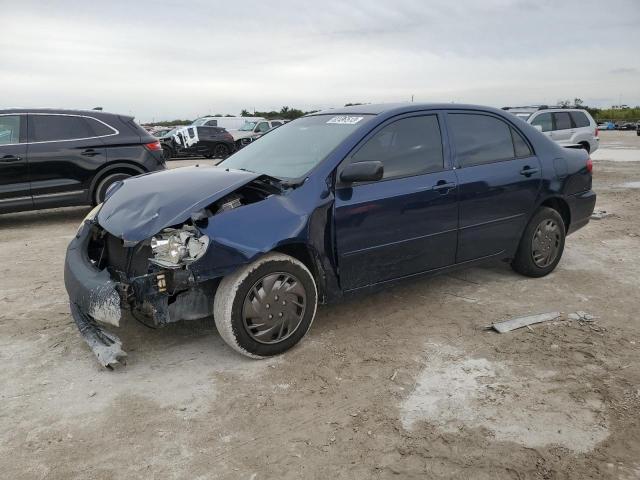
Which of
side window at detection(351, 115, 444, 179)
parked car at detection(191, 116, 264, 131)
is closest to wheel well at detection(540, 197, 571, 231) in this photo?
side window at detection(351, 115, 444, 179)

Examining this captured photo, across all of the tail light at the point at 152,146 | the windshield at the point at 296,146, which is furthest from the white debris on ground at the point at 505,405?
the tail light at the point at 152,146

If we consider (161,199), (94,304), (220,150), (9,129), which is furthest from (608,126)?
(94,304)

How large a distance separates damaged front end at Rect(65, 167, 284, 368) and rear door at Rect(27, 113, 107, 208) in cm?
465

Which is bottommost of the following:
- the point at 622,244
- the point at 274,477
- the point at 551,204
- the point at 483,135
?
the point at 274,477

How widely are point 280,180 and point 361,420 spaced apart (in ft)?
5.59

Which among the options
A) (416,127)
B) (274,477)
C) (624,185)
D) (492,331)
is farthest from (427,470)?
(624,185)

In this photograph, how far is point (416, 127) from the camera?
4152mm

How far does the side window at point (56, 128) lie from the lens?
302 inches

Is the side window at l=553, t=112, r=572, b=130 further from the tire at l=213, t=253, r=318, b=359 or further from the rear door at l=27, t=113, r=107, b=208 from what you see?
the tire at l=213, t=253, r=318, b=359

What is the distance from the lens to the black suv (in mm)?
7480

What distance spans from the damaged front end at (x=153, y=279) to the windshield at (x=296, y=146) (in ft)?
1.32

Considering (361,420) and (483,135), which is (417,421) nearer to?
(361,420)

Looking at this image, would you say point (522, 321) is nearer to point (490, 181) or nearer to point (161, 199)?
point (490, 181)

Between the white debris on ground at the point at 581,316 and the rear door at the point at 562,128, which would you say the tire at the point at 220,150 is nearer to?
the rear door at the point at 562,128
